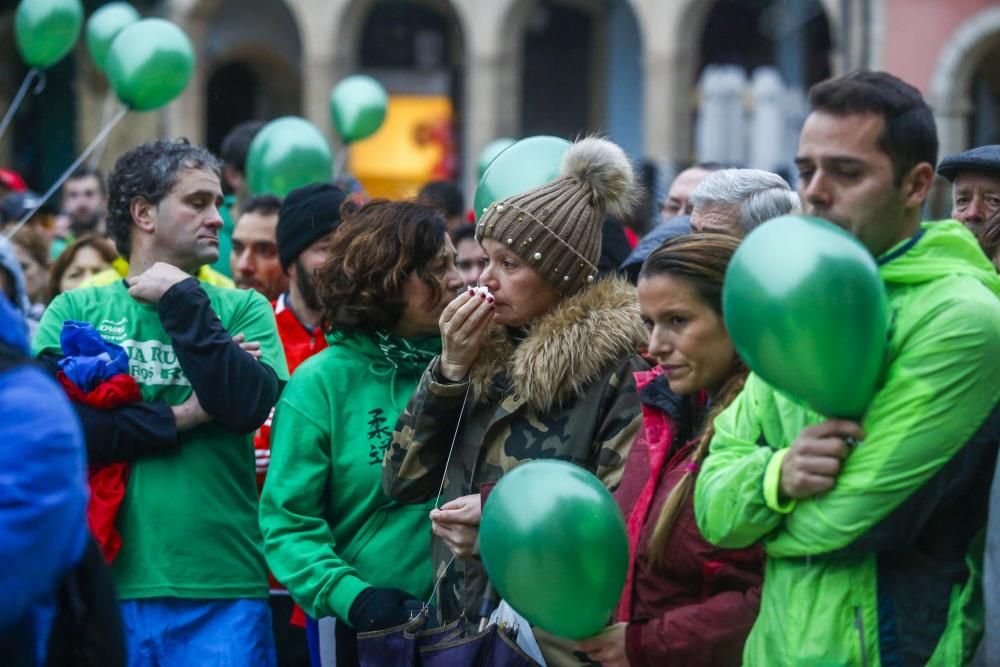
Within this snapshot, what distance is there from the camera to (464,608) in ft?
12.4

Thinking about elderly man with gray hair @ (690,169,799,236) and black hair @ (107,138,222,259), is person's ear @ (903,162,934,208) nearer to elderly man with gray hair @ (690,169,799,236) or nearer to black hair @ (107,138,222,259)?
elderly man with gray hair @ (690,169,799,236)

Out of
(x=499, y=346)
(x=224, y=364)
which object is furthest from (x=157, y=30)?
(x=499, y=346)

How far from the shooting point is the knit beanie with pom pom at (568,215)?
3.79 meters

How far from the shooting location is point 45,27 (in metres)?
8.28

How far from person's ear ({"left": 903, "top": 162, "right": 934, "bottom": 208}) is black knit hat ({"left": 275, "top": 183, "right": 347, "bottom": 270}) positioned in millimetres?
2834

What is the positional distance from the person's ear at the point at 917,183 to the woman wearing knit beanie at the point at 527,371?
96 cm

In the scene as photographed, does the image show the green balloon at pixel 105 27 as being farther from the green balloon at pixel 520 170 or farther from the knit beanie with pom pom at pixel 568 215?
the knit beanie with pom pom at pixel 568 215

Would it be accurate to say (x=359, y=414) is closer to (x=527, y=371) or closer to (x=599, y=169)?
(x=527, y=371)

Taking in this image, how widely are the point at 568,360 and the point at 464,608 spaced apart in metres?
0.67

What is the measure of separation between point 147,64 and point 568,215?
4146mm

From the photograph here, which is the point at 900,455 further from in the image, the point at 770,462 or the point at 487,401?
the point at 487,401

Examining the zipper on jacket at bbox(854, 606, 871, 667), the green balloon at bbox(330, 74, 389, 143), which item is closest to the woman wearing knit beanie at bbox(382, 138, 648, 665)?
the zipper on jacket at bbox(854, 606, 871, 667)

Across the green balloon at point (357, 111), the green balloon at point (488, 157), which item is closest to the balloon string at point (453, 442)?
the green balloon at point (488, 157)

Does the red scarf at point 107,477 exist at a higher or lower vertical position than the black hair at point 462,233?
lower
